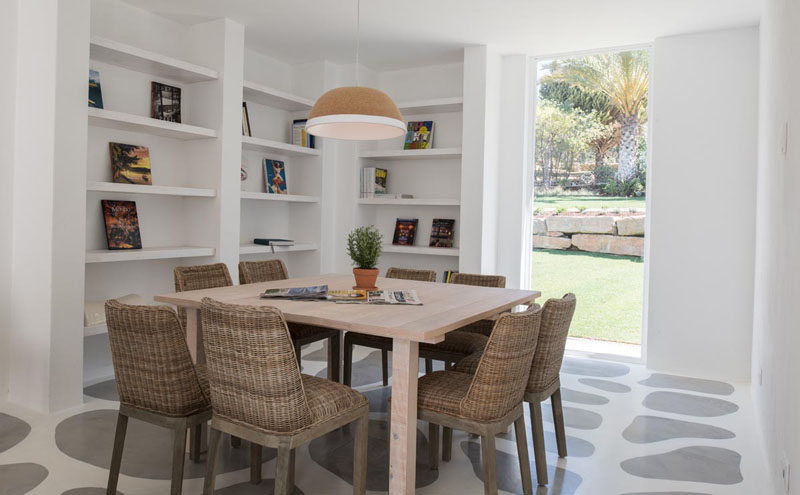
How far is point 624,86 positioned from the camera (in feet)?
16.2

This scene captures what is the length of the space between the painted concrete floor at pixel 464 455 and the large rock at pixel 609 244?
1.53 m

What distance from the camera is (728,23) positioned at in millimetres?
4184

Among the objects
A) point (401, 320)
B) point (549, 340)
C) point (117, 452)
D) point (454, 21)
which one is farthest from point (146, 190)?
point (549, 340)

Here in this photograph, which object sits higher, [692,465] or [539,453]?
[539,453]

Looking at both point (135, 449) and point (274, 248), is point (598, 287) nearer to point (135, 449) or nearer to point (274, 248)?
point (274, 248)

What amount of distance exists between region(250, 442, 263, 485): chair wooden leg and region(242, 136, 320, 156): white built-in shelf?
2815 millimetres

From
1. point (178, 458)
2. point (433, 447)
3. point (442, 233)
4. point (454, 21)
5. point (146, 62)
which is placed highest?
point (454, 21)

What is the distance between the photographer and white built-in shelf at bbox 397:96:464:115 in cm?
509

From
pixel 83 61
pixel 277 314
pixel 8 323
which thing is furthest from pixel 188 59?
pixel 277 314

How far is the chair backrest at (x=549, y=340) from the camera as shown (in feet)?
7.98

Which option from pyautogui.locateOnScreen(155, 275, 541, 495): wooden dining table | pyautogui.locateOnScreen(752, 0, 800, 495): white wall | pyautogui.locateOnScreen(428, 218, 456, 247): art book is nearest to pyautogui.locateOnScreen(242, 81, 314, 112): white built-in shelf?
pyautogui.locateOnScreen(428, 218, 456, 247): art book

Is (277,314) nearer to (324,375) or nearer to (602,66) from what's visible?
(324,375)

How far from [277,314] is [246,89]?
3.31m

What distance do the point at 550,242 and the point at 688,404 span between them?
76.3 inches
